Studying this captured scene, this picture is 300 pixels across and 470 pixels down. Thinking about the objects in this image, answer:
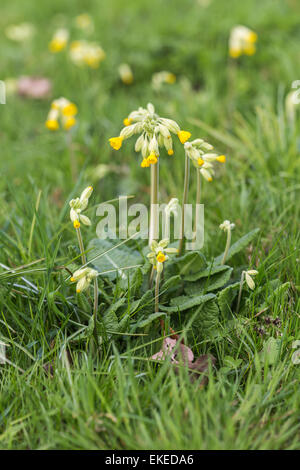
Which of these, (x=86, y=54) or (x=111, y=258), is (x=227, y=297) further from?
(x=86, y=54)

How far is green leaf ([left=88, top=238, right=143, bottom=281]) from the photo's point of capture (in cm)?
199

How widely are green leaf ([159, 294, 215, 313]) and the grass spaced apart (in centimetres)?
7

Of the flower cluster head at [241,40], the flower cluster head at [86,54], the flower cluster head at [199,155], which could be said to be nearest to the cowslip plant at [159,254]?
the flower cluster head at [199,155]

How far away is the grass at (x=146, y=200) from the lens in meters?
1.54

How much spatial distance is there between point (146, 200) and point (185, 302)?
1.06 m

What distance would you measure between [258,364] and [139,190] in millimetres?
1551

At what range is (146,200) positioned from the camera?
2834mm

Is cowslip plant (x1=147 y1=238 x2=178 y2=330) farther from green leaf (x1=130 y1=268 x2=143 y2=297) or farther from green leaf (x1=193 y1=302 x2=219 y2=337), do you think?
green leaf (x1=193 y1=302 x2=219 y2=337)

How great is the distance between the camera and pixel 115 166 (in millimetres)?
3111

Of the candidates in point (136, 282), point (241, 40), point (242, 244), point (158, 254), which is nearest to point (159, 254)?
point (158, 254)

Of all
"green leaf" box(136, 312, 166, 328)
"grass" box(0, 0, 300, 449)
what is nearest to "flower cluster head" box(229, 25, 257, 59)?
"grass" box(0, 0, 300, 449)

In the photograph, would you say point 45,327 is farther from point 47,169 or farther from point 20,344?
point 47,169

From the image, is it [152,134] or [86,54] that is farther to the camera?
[86,54]
